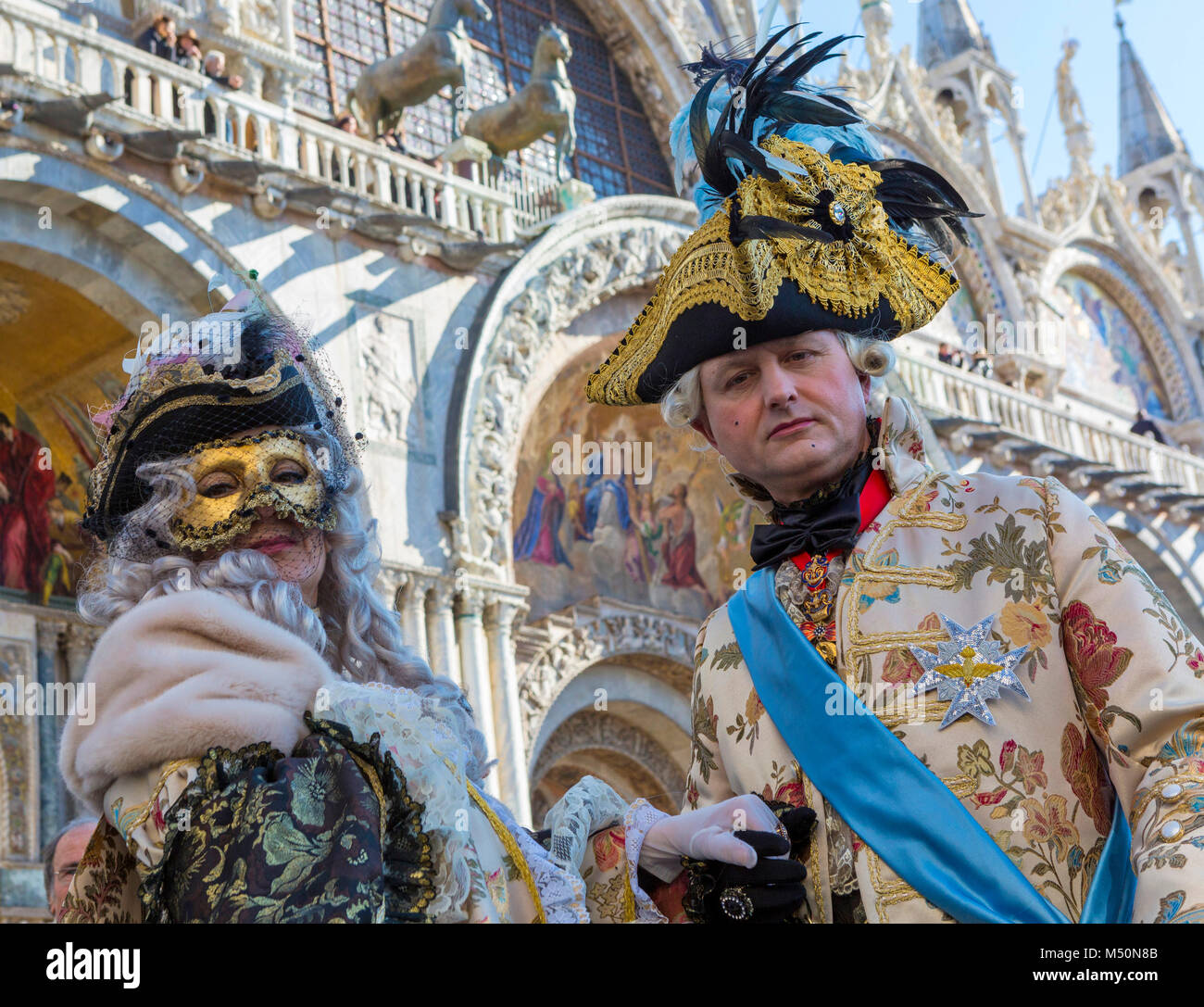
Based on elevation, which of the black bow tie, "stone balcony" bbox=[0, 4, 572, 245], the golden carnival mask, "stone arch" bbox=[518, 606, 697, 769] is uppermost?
"stone balcony" bbox=[0, 4, 572, 245]

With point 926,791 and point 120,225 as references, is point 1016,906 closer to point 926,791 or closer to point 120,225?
point 926,791

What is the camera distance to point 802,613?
2236 millimetres

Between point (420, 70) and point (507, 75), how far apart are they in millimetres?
3894

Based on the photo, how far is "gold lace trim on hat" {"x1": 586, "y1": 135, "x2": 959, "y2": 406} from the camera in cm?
222

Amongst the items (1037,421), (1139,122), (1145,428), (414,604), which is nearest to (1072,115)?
(1139,122)

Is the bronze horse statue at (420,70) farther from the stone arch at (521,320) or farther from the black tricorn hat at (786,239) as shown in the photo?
the black tricorn hat at (786,239)

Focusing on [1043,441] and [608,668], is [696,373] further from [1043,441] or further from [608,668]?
[1043,441]

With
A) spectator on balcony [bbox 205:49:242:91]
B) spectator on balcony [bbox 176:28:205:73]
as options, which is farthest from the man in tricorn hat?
spectator on balcony [bbox 176:28:205:73]

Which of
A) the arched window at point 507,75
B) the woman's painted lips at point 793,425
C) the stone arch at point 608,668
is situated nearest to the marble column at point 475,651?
the stone arch at point 608,668

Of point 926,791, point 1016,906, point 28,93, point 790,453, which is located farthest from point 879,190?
point 28,93

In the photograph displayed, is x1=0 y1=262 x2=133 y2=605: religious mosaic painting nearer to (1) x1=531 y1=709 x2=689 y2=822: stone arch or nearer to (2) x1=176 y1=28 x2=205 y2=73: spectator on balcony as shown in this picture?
(2) x1=176 y1=28 x2=205 y2=73: spectator on balcony

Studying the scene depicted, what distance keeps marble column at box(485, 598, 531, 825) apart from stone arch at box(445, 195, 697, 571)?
0.95 ft

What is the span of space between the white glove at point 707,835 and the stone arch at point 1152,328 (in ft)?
63.8

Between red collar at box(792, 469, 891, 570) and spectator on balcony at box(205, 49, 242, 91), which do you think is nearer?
red collar at box(792, 469, 891, 570)
